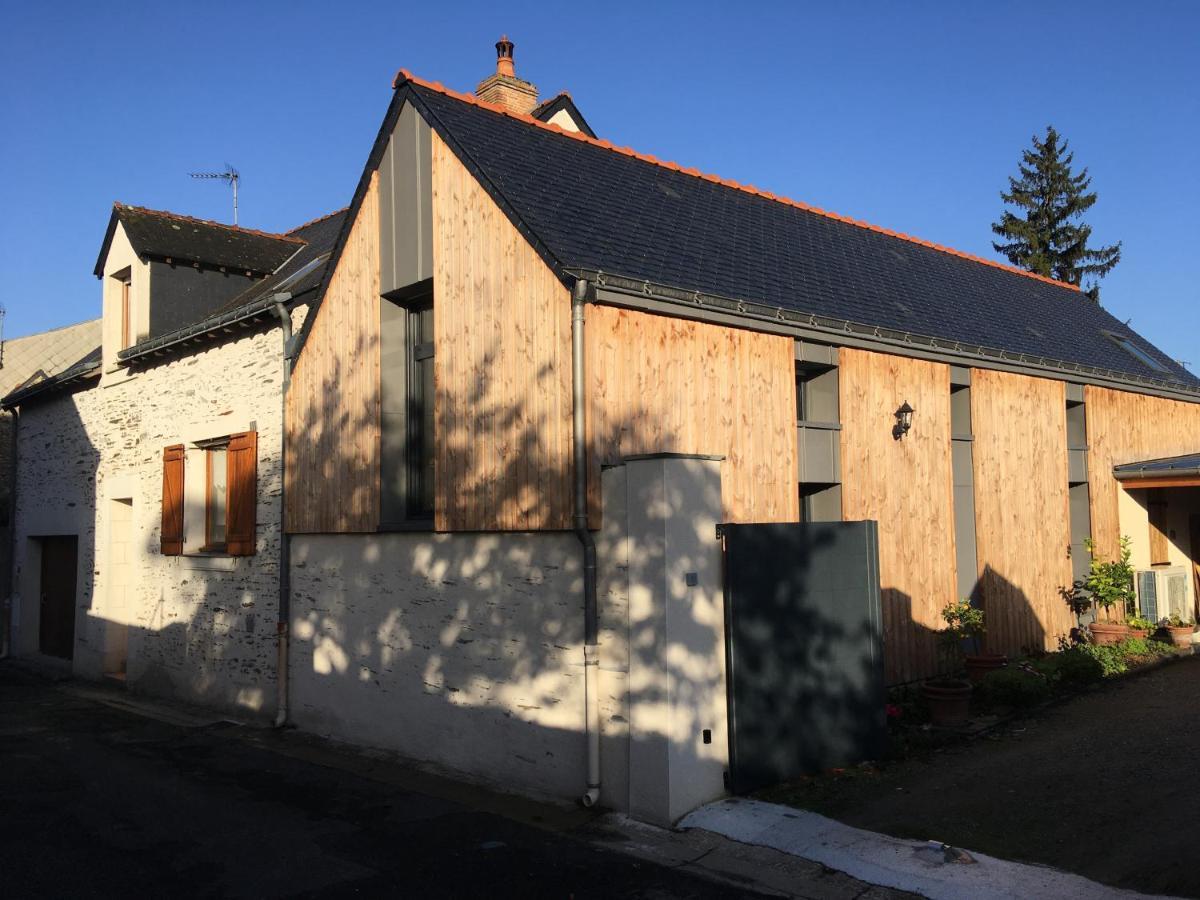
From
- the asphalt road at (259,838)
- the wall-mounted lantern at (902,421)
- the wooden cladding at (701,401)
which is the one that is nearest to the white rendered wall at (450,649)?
the asphalt road at (259,838)

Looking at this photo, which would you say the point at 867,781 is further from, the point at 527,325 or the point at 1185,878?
the point at 527,325

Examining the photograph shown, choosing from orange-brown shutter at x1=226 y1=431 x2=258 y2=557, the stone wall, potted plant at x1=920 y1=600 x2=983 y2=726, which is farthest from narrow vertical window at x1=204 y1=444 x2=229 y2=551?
potted plant at x1=920 y1=600 x2=983 y2=726

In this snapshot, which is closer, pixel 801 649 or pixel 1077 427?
pixel 801 649

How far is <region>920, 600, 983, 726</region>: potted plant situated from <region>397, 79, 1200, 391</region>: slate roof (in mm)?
3333

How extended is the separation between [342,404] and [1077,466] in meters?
10.6

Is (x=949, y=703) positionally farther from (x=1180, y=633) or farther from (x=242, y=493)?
(x=242, y=493)

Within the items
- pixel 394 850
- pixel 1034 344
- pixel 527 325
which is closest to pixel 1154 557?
pixel 1034 344

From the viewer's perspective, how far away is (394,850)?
6.73m

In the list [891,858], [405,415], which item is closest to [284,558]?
[405,415]

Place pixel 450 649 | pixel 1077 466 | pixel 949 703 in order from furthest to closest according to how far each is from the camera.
Result: 1. pixel 1077 466
2. pixel 949 703
3. pixel 450 649

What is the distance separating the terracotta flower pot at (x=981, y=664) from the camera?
10.9m

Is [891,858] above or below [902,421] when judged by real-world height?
below

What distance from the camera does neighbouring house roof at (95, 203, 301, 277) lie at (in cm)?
1448

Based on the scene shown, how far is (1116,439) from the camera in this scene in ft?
48.5
